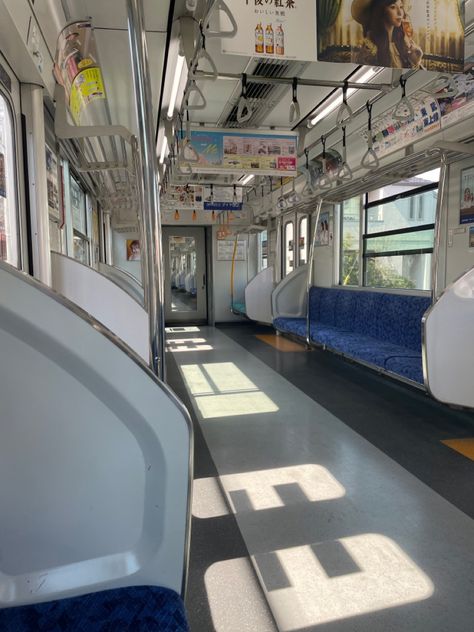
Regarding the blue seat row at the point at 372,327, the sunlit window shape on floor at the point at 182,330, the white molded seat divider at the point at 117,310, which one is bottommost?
the sunlit window shape on floor at the point at 182,330

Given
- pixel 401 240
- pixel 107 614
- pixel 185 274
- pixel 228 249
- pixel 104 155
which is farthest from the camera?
pixel 185 274

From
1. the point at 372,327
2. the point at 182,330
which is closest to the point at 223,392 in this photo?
the point at 372,327

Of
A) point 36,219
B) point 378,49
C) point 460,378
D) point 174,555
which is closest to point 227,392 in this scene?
point 460,378

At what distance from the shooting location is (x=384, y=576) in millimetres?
1815

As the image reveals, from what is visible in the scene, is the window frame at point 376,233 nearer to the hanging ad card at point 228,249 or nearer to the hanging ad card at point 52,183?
the hanging ad card at point 52,183

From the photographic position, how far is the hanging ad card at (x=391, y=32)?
2.08 meters

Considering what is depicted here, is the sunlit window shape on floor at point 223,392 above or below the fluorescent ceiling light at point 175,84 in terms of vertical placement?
below

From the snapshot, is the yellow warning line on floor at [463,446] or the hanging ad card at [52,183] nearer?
the yellow warning line on floor at [463,446]

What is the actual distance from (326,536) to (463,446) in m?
1.60

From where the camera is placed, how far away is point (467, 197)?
4.05 m

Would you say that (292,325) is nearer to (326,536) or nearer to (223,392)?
(223,392)

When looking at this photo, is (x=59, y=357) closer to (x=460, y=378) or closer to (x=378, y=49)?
(x=378, y=49)

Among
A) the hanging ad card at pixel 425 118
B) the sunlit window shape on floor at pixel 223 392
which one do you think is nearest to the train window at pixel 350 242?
the hanging ad card at pixel 425 118

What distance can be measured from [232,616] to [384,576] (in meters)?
0.66
